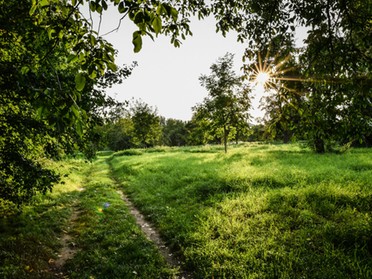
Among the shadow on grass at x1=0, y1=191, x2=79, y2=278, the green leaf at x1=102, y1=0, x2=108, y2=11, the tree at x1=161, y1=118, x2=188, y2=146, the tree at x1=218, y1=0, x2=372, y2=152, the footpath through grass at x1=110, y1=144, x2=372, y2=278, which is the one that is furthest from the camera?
the tree at x1=161, y1=118, x2=188, y2=146

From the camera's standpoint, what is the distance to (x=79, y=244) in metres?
8.67

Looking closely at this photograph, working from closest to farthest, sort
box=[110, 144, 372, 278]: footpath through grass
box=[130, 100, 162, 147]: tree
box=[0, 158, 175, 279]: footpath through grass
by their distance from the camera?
box=[110, 144, 372, 278]: footpath through grass, box=[0, 158, 175, 279]: footpath through grass, box=[130, 100, 162, 147]: tree

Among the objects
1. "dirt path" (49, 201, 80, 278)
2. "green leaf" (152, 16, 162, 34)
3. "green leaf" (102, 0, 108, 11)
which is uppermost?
"green leaf" (102, 0, 108, 11)

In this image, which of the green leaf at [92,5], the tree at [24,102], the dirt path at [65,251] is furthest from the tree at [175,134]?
the green leaf at [92,5]

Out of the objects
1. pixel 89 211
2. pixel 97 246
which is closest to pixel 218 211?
pixel 97 246

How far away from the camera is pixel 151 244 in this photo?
332 inches

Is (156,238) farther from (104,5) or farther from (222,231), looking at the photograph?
(104,5)

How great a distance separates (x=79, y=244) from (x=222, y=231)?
16.1ft

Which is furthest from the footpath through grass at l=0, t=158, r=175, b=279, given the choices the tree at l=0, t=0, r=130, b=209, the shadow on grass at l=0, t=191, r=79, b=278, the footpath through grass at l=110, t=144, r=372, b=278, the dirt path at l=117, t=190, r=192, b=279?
the tree at l=0, t=0, r=130, b=209

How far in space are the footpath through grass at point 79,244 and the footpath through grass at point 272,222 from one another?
3.68ft

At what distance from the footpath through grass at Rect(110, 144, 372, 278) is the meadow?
29mm

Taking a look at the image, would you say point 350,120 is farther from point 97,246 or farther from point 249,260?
point 97,246

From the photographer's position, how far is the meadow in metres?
6.41

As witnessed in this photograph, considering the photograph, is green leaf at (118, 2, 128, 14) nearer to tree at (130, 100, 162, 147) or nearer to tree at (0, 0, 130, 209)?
tree at (0, 0, 130, 209)
